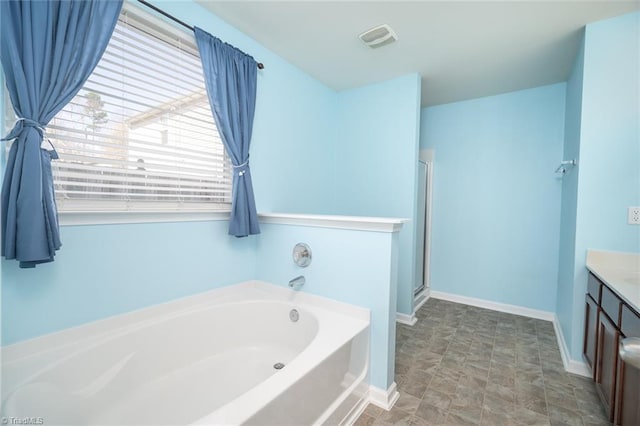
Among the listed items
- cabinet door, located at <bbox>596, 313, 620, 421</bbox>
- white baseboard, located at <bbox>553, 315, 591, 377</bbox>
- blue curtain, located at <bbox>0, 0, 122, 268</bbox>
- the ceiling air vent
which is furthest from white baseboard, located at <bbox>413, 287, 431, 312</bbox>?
blue curtain, located at <bbox>0, 0, 122, 268</bbox>

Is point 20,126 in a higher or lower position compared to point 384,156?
lower

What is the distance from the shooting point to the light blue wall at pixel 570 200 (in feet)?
6.65

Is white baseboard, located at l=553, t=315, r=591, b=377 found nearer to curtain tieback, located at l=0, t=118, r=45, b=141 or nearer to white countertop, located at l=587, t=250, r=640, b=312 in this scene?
white countertop, located at l=587, t=250, r=640, b=312

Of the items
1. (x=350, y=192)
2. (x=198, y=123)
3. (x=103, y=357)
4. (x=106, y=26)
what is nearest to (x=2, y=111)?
(x=106, y=26)

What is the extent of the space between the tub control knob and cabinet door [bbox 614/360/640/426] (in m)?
1.65

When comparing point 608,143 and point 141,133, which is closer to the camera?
point 141,133

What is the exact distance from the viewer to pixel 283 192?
2.52 m

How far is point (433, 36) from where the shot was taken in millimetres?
2061

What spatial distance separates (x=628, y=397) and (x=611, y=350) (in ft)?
0.90

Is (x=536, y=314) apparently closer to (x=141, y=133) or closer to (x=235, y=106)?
(x=235, y=106)

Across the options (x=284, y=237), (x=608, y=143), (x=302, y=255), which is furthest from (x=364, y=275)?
(x=608, y=143)

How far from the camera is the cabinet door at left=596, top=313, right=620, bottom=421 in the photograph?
53.9 inches

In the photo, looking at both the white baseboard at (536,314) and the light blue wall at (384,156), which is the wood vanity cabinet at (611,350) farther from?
the light blue wall at (384,156)

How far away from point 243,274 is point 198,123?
1188 millimetres
